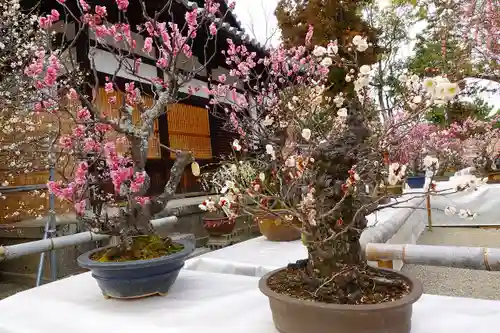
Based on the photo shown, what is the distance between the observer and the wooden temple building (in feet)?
18.8

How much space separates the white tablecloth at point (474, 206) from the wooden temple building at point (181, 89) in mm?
4859

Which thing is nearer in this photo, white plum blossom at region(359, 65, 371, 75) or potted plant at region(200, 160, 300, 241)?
white plum blossom at region(359, 65, 371, 75)

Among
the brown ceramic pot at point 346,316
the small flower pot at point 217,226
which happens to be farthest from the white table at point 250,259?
the small flower pot at point 217,226

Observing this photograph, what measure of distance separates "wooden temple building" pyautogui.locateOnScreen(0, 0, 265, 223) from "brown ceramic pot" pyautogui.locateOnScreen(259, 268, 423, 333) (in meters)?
3.96

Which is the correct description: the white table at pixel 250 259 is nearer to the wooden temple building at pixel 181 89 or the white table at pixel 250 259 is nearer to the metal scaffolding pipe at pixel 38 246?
the metal scaffolding pipe at pixel 38 246

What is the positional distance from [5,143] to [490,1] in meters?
7.86

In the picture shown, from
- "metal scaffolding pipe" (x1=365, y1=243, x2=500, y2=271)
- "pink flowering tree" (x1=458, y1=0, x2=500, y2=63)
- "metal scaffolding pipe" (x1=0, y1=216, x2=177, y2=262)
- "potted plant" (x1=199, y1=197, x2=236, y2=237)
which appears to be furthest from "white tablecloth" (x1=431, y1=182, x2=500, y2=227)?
"metal scaffolding pipe" (x1=0, y1=216, x2=177, y2=262)

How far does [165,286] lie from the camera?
5.94 ft

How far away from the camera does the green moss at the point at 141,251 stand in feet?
6.06

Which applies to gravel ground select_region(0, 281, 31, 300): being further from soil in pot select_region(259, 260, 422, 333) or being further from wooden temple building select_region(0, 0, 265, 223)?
soil in pot select_region(259, 260, 422, 333)

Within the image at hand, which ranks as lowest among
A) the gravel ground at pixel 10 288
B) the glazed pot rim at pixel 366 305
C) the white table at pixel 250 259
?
the gravel ground at pixel 10 288

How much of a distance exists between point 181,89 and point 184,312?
6815 millimetres

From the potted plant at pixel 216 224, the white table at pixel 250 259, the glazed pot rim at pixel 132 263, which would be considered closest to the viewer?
the glazed pot rim at pixel 132 263

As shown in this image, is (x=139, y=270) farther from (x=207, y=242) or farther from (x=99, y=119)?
(x=207, y=242)
